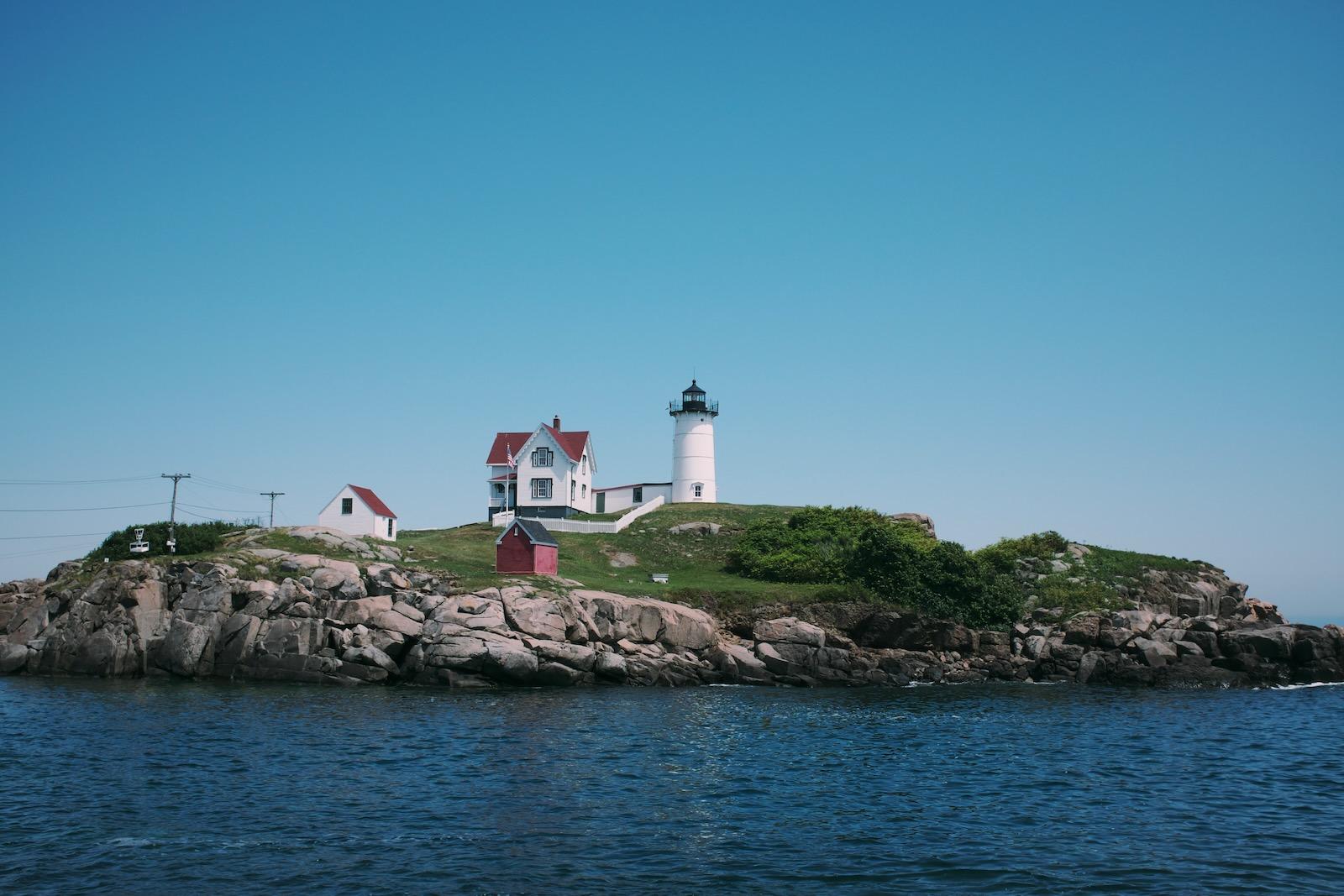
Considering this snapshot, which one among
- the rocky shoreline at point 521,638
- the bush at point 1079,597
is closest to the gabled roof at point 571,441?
the rocky shoreline at point 521,638

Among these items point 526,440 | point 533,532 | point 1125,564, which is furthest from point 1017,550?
point 526,440

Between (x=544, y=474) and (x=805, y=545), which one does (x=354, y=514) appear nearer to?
(x=544, y=474)

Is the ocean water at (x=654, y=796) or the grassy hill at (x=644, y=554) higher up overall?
the grassy hill at (x=644, y=554)

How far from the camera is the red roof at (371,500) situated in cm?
6906

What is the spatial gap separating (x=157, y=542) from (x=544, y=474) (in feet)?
110

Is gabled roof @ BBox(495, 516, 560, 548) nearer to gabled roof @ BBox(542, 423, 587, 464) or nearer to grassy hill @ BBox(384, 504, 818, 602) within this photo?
grassy hill @ BBox(384, 504, 818, 602)

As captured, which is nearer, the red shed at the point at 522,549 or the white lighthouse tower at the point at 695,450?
the red shed at the point at 522,549

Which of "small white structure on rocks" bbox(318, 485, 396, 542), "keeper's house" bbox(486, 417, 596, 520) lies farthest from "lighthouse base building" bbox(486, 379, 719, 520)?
"small white structure on rocks" bbox(318, 485, 396, 542)

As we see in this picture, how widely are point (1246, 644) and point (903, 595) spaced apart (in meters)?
17.6

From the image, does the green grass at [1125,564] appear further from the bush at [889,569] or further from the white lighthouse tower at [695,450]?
the white lighthouse tower at [695,450]

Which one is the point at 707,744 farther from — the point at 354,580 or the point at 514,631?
the point at 354,580

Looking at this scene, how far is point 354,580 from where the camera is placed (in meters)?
49.2

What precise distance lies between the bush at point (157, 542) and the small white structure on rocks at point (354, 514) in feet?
37.3

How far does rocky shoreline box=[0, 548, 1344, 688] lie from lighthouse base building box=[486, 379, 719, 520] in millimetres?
30209
